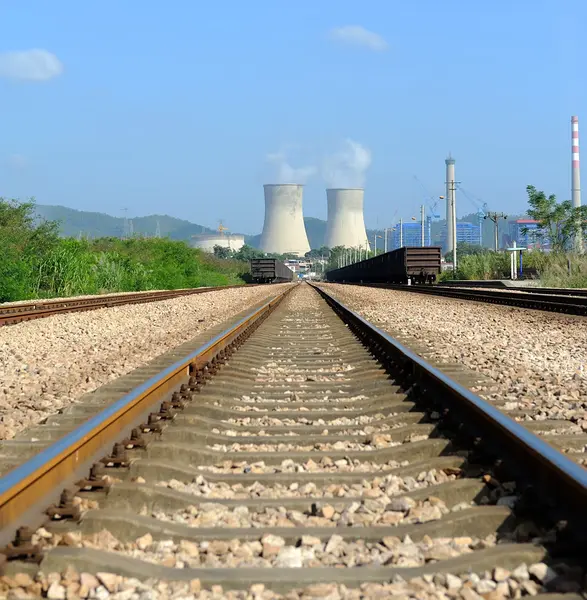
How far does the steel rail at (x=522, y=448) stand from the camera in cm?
276

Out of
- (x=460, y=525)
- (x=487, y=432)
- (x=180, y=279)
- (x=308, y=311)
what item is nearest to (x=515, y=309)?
(x=308, y=311)

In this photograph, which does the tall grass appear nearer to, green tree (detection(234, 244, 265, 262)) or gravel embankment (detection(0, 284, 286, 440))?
gravel embankment (detection(0, 284, 286, 440))

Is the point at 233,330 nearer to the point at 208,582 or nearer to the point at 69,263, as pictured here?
the point at 208,582

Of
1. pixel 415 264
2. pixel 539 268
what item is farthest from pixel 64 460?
pixel 539 268

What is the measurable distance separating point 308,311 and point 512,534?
16.1 m

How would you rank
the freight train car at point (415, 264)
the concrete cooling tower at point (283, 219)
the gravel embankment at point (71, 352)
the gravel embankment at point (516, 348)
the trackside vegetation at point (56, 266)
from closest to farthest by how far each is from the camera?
the gravel embankment at point (516, 348)
the gravel embankment at point (71, 352)
the trackside vegetation at point (56, 266)
the freight train car at point (415, 264)
the concrete cooling tower at point (283, 219)

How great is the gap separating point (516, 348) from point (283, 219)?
148426mm

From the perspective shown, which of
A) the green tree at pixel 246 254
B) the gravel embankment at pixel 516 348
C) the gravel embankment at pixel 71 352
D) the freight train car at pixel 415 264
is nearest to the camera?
the gravel embankment at pixel 516 348

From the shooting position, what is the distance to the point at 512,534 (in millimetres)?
2859

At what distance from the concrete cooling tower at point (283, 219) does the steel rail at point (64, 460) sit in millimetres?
149534

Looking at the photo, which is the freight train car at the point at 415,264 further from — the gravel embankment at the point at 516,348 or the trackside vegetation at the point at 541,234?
the gravel embankment at the point at 516,348

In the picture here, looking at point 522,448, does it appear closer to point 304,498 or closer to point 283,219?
point 304,498

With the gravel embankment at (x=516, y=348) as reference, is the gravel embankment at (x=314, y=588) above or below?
below

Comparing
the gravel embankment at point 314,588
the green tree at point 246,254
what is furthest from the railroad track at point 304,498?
the green tree at point 246,254
